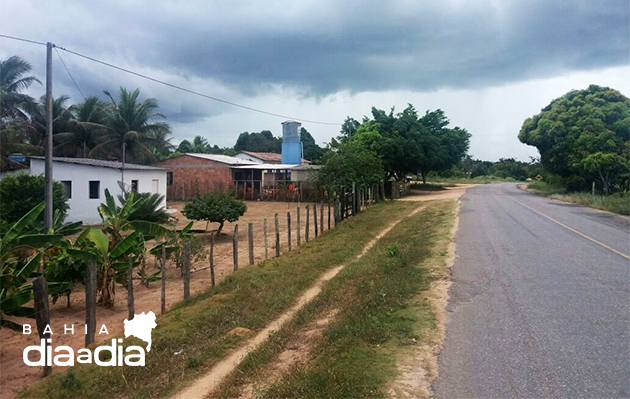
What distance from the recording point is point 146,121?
41.8 metres

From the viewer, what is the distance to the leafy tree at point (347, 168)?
87.4ft

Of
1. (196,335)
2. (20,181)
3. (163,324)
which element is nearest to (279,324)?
(196,335)

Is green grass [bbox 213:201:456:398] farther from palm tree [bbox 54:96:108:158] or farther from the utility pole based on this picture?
palm tree [bbox 54:96:108:158]

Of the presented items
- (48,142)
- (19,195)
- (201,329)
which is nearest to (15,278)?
(201,329)

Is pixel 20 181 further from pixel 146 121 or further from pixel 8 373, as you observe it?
pixel 146 121

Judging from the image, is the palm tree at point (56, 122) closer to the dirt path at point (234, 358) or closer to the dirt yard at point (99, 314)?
the dirt yard at point (99, 314)

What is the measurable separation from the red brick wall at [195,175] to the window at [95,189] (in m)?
14.9

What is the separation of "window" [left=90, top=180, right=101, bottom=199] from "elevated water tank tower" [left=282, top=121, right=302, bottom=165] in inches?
899

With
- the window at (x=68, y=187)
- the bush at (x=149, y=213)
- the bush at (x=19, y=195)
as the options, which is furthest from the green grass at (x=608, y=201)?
the window at (x=68, y=187)

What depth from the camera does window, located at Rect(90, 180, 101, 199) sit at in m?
24.6

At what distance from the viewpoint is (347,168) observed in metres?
26.8

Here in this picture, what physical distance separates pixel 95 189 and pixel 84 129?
17.3 m
